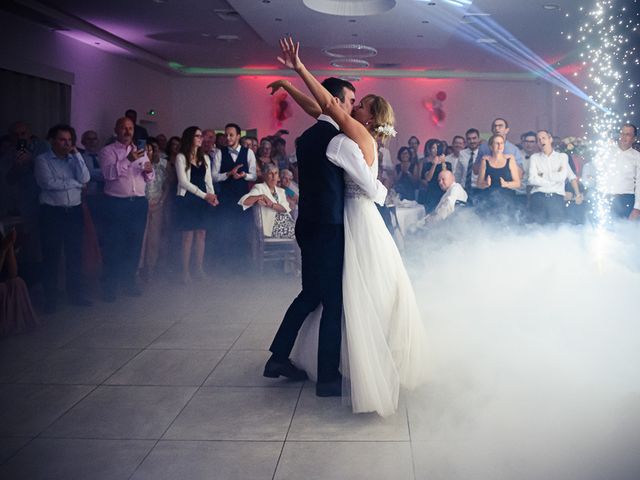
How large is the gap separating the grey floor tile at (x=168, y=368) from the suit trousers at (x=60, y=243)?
161cm

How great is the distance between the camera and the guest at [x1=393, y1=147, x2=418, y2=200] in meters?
9.08

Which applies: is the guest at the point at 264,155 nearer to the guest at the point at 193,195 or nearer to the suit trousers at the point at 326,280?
the guest at the point at 193,195

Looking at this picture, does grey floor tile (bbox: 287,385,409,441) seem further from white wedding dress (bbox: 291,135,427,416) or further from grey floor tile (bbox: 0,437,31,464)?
grey floor tile (bbox: 0,437,31,464)

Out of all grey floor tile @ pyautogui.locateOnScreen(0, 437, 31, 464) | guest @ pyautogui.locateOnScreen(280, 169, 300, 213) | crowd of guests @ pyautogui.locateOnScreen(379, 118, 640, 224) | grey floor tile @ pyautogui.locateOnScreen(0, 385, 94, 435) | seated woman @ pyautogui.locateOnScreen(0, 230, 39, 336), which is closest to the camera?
grey floor tile @ pyautogui.locateOnScreen(0, 437, 31, 464)

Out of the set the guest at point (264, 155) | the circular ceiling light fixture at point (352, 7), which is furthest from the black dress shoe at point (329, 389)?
the circular ceiling light fixture at point (352, 7)

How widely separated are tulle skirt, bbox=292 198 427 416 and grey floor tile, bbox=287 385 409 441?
60mm

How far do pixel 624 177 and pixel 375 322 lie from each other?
439 cm

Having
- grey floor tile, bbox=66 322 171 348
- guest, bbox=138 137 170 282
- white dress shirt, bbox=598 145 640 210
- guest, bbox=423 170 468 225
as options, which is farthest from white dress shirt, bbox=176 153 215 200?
white dress shirt, bbox=598 145 640 210

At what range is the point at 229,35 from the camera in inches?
379

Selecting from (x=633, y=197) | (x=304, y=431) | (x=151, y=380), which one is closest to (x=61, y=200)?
(x=151, y=380)

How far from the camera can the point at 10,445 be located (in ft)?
8.13

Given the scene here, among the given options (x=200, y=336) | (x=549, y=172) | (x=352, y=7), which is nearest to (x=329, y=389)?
(x=200, y=336)

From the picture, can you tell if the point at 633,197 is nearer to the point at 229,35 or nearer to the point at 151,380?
the point at 151,380

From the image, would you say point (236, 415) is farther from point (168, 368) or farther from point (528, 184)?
point (528, 184)
